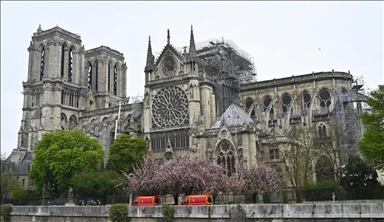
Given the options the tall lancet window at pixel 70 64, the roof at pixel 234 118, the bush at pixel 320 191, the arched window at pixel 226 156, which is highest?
the tall lancet window at pixel 70 64

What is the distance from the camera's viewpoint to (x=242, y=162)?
4262cm

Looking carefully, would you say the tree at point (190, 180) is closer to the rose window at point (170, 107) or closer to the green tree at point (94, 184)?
the green tree at point (94, 184)

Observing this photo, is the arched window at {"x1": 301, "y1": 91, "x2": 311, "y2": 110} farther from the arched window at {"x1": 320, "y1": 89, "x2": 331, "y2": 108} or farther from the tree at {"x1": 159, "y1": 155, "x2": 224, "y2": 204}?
the tree at {"x1": 159, "y1": 155, "x2": 224, "y2": 204}

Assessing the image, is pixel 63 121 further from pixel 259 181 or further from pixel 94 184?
pixel 259 181

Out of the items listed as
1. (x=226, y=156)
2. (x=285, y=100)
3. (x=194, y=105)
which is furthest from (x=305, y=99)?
(x=226, y=156)

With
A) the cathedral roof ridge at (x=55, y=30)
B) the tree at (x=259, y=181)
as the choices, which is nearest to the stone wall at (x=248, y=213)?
the tree at (x=259, y=181)

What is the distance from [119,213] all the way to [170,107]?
3041 centimetres

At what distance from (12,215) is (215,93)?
29274mm

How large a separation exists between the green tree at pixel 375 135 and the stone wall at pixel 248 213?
34.2ft

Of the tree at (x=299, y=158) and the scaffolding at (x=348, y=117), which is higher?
the scaffolding at (x=348, y=117)

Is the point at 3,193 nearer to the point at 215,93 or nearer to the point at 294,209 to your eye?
the point at 215,93

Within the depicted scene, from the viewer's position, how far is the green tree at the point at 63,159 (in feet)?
147

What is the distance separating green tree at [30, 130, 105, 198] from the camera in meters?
44.8

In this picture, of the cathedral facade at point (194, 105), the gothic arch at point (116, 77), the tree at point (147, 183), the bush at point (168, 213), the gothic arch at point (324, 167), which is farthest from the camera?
the gothic arch at point (116, 77)
